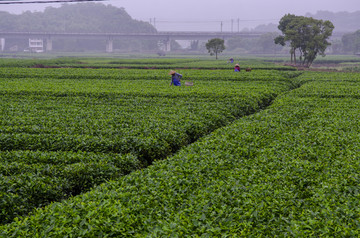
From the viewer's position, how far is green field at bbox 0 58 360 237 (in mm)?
7574

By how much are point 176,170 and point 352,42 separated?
17861cm

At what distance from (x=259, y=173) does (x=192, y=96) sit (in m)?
14.9

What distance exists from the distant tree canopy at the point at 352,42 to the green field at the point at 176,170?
14892 cm

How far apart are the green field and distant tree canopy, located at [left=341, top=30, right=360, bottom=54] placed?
489ft

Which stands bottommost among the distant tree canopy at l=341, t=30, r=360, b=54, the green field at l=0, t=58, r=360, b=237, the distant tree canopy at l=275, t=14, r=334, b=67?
the green field at l=0, t=58, r=360, b=237

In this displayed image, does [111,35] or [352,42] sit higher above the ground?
[111,35]

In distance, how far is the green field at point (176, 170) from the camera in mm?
7574

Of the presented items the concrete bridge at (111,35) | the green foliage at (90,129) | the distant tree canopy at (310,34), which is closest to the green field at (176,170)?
the green foliage at (90,129)

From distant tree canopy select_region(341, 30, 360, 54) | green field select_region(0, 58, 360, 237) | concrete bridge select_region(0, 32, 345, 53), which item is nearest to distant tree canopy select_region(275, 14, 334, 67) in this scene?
green field select_region(0, 58, 360, 237)

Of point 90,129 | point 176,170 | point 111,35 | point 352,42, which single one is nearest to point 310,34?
point 90,129

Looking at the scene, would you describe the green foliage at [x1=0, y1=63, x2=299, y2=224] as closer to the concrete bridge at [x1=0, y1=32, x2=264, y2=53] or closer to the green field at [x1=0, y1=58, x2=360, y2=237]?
the green field at [x1=0, y1=58, x2=360, y2=237]

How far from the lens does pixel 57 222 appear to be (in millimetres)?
7625

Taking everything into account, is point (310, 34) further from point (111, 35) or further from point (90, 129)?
point (111, 35)

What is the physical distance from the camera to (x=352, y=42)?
166375mm
